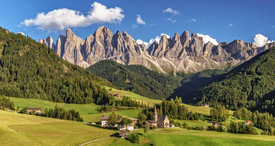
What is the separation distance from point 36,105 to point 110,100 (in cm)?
5534

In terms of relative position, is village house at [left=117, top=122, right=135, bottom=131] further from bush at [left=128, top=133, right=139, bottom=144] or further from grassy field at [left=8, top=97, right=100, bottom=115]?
grassy field at [left=8, top=97, right=100, bottom=115]

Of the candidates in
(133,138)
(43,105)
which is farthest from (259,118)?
(43,105)

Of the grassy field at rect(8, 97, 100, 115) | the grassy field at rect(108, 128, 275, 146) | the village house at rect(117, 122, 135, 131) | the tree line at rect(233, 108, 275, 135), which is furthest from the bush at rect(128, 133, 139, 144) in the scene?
the tree line at rect(233, 108, 275, 135)

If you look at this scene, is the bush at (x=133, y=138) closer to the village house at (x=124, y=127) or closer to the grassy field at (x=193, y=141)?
the grassy field at (x=193, y=141)

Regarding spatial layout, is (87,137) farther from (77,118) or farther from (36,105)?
(36,105)

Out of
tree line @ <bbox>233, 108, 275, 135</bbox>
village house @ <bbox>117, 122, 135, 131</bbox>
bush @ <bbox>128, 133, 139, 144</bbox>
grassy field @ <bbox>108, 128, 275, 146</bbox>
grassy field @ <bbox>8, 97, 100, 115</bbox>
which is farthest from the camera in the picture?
grassy field @ <bbox>8, 97, 100, 115</bbox>

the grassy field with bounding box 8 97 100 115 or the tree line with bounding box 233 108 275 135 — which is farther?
the grassy field with bounding box 8 97 100 115

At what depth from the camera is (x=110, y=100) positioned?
184 m

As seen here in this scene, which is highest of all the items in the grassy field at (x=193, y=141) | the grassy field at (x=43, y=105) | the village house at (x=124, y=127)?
the grassy field at (x=43, y=105)

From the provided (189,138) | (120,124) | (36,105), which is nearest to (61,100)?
(36,105)

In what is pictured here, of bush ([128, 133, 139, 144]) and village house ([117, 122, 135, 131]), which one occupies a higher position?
village house ([117, 122, 135, 131])

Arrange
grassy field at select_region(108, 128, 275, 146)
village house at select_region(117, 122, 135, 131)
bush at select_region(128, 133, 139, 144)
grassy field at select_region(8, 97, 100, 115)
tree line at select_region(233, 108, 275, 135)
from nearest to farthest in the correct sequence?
grassy field at select_region(108, 128, 275, 146) < bush at select_region(128, 133, 139, 144) < village house at select_region(117, 122, 135, 131) < tree line at select_region(233, 108, 275, 135) < grassy field at select_region(8, 97, 100, 115)

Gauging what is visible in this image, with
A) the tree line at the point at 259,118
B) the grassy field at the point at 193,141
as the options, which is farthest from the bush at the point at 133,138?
the tree line at the point at 259,118

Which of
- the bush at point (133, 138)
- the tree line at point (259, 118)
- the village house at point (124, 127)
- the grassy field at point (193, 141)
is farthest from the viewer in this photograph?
the tree line at point (259, 118)
